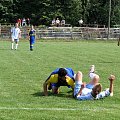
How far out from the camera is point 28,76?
1542 centimetres

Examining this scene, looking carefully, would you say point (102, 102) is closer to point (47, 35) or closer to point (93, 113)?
point (93, 113)

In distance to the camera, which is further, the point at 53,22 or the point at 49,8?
the point at 49,8

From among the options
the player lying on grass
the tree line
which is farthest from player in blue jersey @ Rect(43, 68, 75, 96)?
the tree line

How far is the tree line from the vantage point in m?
72.8

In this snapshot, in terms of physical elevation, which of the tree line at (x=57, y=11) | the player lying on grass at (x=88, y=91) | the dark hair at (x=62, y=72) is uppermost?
the tree line at (x=57, y=11)

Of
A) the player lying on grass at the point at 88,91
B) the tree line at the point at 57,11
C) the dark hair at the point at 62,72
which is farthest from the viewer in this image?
the tree line at the point at 57,11

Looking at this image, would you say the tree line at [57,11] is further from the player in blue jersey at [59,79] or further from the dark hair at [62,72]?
the dark hair at [62,72]

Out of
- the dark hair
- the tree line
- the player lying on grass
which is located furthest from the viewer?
the tree line

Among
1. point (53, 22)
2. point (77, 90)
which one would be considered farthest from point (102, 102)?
point (53, 22)

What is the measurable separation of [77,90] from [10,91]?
6.75 feet

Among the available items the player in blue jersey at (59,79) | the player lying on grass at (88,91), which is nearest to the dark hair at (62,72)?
the player in blue jersey at (59,79)

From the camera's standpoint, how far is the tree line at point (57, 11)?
72.8 m

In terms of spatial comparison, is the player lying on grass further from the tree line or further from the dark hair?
the tree line

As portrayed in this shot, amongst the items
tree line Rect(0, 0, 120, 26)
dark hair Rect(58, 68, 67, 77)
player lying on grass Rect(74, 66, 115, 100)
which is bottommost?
player lying on grass Rect(74, 66, 115, 100)
